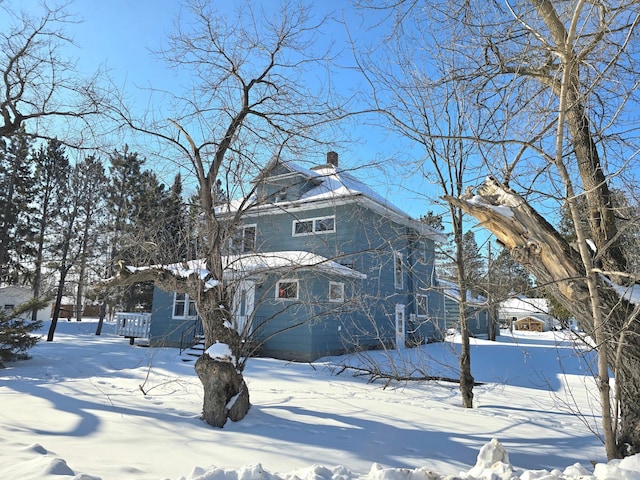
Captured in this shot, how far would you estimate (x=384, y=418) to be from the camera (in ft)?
20.7

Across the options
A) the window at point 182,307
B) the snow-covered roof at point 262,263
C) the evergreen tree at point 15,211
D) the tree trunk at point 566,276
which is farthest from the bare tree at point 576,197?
the evergreen tree at point 15,211

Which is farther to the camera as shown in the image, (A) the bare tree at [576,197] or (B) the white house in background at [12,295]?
(B) the white house in background at [12,295]

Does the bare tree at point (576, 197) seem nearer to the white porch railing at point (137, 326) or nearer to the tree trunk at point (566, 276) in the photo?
the tree trunk at point (566, 276)

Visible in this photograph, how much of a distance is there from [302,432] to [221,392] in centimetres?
122

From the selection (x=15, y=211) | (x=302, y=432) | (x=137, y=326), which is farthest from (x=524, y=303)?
(x=15, y=211)

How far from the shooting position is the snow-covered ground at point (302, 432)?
346 cm

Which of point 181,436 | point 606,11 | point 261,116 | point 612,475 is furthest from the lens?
point 261,116

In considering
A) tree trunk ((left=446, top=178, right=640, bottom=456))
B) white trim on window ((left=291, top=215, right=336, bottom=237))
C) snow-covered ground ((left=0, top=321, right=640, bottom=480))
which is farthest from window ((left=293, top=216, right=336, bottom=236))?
tree trunk ((left=446, top=178, right=640, bottom=456))

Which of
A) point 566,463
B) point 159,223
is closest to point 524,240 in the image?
point 566,463

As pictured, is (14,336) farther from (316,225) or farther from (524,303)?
(524,303)

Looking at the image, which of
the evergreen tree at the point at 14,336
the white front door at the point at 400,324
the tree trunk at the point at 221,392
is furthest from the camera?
the white front door at the point at 400,324

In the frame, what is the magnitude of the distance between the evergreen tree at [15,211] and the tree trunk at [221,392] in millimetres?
16131

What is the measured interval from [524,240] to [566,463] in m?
2.67

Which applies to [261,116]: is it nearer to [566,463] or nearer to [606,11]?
[606,11]
